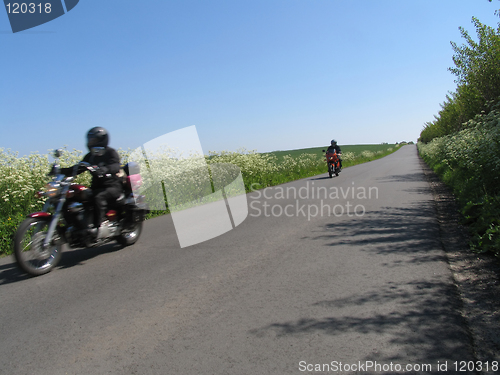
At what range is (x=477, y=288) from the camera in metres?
3.80

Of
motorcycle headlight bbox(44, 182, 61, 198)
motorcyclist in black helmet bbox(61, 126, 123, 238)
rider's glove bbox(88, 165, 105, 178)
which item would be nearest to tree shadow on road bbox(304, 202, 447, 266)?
motorcyclist in black helmet bbox(61, 126, 123, 238)

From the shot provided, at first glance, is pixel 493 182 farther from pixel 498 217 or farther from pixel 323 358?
pixel 323 358

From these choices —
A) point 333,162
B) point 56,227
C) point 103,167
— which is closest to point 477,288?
point 103,167

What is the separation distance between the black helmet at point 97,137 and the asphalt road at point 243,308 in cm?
187

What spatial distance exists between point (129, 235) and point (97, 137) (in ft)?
6.06

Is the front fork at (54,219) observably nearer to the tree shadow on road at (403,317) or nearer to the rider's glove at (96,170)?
the rider's glove at (96,170)

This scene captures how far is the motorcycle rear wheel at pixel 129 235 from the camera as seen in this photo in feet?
21.1

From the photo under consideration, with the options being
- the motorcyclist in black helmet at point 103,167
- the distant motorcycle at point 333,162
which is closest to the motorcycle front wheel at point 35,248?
the motorcyclist in black helmet at point 103,167

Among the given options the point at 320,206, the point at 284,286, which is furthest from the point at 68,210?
the point at 320,206

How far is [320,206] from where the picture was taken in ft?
31.9

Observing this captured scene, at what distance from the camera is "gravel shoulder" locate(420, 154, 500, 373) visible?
9.09 feet

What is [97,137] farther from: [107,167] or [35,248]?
[35,248]

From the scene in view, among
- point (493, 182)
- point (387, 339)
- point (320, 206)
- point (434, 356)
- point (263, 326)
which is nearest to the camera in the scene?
point (434, 356)

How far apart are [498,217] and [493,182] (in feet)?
7.84
